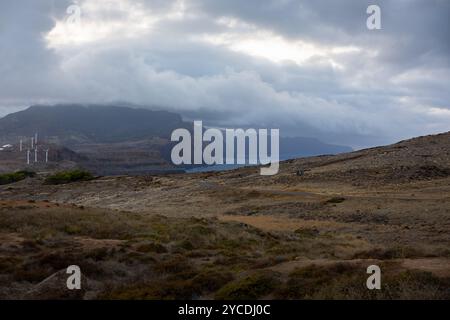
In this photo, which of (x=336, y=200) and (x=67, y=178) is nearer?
(x=336, y=200)

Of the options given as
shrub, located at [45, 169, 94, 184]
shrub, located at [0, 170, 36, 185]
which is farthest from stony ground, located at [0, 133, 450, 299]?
shrub, located at [0, 170, 36, 185]

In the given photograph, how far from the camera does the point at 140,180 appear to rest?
89125 millimetres

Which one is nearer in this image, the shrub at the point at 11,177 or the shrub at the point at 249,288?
the shrub at the point at 249,288

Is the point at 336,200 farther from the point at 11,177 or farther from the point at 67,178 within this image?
the point at 11,177

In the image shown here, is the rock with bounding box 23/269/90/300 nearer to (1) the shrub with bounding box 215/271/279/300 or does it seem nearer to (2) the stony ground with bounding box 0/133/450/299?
(2) the stony ground with bounding box 0/133/450/299

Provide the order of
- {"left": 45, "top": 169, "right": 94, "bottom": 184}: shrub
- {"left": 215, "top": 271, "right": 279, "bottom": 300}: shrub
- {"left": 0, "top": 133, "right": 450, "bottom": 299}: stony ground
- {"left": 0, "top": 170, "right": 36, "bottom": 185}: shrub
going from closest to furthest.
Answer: {"left": 215, "top": 271, "right": 279, "bottom": 300}: shrub, {"left": 0, "top": 133, "right": 450, "bottom": 299}: stony ground, {"left": 45, "top": 169, "right": 94, "bottom": 184}: shrub, {"left": 0, "top": 170, "right": 36, "bottom": 185}: shrub

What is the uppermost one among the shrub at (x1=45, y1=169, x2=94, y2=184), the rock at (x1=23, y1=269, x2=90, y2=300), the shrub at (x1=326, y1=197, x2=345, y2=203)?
the shrub at (x1=45, y1=169, x2=94, y2=184)

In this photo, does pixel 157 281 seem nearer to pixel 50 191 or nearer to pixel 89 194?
pixel 89 194

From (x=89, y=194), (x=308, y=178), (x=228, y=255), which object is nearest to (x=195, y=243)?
(x=228, y=255)

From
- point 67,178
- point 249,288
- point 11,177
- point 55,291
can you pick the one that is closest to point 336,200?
point 249,288

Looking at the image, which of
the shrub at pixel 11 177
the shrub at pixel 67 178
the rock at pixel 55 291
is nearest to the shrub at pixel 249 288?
the rock at pixel 55 291

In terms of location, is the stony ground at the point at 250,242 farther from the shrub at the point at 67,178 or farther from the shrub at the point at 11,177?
the shrub at the point at 11,177

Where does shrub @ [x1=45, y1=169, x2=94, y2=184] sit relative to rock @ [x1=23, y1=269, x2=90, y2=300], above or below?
above
